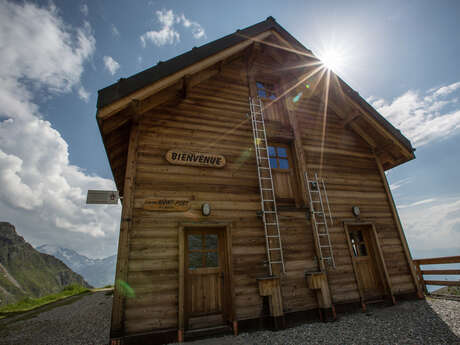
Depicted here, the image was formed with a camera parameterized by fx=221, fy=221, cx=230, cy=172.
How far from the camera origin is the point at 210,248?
5.73m

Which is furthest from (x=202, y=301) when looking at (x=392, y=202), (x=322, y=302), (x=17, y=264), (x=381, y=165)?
(x=17, y=264)

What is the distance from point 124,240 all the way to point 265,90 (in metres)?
6.80

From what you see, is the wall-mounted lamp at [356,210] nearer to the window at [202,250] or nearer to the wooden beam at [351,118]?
the wooden beam at [351,118]

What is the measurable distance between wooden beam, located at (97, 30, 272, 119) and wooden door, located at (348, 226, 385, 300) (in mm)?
6996

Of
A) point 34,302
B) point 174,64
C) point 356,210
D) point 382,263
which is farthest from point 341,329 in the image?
point 34,302

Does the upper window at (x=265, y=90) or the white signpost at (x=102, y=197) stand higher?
the upper window at (x=265, y=90)

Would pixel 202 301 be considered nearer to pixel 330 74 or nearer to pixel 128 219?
pixel 128 219

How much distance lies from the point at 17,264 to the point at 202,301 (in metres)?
165

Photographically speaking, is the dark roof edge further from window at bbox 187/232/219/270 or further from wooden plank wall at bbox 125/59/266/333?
window at bbox 187/232/219/270

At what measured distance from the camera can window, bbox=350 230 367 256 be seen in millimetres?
7416

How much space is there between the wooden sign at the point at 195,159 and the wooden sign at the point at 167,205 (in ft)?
3.41

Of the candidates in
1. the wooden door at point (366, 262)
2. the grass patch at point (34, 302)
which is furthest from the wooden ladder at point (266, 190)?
the grass patch at point (34, 302)

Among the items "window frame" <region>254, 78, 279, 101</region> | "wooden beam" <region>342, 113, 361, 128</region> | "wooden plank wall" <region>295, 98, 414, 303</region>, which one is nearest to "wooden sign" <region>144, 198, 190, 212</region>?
"wooden plank wall" <region>295, 98, 414, 303</region>

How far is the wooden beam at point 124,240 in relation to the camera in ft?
14.5
